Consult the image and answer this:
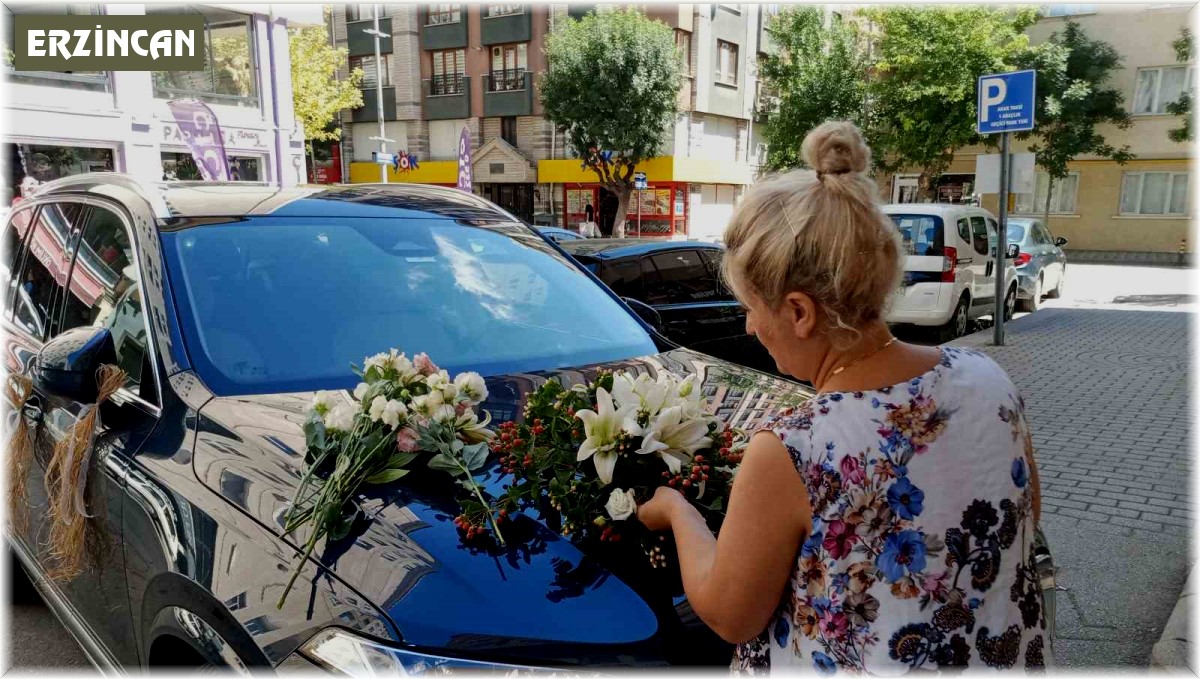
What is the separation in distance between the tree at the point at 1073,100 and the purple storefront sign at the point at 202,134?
25.9 meters

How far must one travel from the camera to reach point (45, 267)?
10.2 ft

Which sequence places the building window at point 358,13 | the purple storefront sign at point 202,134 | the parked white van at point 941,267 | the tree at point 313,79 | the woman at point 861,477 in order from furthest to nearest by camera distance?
the building window at point 358,13 < the tree at point 313,79 < the purple storefront sign at point 202,134 < the parked white van at point 941,267 < the woman at point 861,477

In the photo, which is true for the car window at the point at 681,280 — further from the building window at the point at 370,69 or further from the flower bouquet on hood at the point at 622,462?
the building window at the point at 370,69

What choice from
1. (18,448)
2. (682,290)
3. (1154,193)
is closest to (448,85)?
(1154,193)

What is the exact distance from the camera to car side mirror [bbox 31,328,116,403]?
7.16 feet

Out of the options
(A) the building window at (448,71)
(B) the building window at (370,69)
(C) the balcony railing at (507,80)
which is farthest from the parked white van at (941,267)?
(B) the building window at (370,69)

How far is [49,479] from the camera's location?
8.16ft

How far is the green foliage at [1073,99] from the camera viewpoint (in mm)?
27547

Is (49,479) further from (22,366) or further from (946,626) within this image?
(946,626)

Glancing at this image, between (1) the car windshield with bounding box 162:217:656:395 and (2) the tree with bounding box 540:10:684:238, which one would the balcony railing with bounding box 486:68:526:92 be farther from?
(1) the car windshield with bounding box 162:217:656:395

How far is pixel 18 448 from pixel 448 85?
3480 centimetres

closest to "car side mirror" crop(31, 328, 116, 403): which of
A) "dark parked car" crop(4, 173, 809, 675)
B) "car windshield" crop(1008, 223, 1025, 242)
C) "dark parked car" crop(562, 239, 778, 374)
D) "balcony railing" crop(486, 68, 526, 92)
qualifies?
"dark parked car" crop(4, 173, 809, 675)

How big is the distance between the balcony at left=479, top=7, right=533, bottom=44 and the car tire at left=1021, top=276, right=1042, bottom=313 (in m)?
24.8

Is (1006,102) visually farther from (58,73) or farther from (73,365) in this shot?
(58,73)
